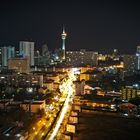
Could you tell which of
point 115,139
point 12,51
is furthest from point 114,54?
point 115,139

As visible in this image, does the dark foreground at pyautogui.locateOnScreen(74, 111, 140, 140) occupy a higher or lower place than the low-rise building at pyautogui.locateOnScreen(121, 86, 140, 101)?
lower

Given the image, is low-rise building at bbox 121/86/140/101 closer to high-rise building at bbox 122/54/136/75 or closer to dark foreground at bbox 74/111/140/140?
dark foreground at bbox 74/111/140/140

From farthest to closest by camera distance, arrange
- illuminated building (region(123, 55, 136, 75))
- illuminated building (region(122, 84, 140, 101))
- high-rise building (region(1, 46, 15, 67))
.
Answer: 1. illuminated building (region(123, 55, 136, 75))
2. high-rise building (region(1, 46, 15, 67))
3. illuminated building (region(122, 84, 140, 101))

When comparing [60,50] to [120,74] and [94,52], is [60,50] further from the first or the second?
[120,74]

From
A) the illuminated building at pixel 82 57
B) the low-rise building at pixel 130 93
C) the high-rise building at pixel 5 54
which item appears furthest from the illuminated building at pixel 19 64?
the low-rise building at pixel 130 93

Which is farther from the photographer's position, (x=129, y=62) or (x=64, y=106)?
(x=129, y=62)

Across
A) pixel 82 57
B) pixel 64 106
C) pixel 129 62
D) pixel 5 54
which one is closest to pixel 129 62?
pixel 129 62

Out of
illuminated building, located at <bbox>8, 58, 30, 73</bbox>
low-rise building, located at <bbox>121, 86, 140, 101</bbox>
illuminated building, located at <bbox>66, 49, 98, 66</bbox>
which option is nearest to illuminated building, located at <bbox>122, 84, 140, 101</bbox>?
low-rise building, located at <bbox>121, 86, 140, 101</bbox>

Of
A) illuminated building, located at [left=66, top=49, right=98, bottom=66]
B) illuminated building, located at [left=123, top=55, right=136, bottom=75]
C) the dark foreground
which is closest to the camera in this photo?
the dark foreground

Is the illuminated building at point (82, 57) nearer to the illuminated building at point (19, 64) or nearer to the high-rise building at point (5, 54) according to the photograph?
the high-rise building at point (5, 54)

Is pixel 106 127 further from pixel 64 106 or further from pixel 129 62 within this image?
pixel 129 62

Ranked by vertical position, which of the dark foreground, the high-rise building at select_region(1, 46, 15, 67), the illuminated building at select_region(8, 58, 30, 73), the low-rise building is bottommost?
the dark foreground

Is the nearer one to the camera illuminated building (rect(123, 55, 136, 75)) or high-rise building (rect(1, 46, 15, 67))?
high-rise building (rect(1, 46, 15, 67))
